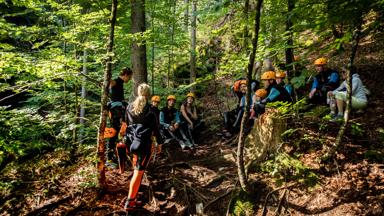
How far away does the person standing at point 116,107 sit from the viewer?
612cm

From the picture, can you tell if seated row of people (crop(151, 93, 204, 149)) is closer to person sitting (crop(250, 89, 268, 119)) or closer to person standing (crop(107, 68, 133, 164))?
person standing (crop(107, 68, 133, 164))

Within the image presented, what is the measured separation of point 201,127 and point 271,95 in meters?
3.28

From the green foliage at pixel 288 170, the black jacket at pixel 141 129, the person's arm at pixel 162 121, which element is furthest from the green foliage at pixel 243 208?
the person's arm at pixel 162 121

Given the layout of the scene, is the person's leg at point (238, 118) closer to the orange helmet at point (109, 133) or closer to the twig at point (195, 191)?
the twig at point (195, 191)

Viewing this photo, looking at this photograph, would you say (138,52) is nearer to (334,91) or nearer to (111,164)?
(111,164)

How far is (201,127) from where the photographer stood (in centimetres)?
933

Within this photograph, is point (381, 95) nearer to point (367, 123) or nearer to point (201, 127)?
point (367, 123)

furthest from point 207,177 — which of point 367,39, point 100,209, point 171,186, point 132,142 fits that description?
point 367,39

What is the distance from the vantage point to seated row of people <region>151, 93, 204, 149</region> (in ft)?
27.0

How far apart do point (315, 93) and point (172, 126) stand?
4623 mm

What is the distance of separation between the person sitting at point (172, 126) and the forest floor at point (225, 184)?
66.5 inches

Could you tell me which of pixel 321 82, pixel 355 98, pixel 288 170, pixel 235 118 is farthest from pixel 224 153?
pixel 321 82

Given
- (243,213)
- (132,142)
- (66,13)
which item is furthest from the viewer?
(66,13)

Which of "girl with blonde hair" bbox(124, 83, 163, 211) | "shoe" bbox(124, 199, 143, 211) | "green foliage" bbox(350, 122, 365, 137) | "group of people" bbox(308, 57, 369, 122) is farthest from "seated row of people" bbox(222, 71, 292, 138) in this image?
"shoe" bbox(124, 199, 143, 211)
